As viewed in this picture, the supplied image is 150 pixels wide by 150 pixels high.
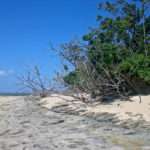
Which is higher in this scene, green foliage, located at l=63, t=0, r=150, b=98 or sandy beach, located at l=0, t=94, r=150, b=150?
green foliage, located at l=63, t=0, r=150, b=98

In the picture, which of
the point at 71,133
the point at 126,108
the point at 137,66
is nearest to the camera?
the point at 71,133

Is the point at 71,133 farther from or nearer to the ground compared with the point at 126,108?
nearer to the ground

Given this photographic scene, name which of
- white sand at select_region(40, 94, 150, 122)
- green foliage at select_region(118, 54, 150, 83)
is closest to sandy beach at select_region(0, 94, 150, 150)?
white sand at select_region(40, 94, 150, 122)

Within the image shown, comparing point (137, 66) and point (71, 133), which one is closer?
point (71, 133)

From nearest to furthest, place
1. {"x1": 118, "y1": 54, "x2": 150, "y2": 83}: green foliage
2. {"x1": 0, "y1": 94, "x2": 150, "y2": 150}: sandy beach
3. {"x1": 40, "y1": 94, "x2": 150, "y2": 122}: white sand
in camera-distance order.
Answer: {"x1": 0, "y1": 94, "x2": 150, "y2": 150}: sandy beach, {"x1": 40, "y1": 94, "x2": 150, "y2": 122}: white sand, {"x1": 118, "y1": 54, "x2": 150, "y2": 83}: green foliage

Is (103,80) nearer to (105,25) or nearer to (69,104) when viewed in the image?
(69,104)

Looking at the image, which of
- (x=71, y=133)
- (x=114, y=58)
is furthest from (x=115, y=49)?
(x=71, y=133)

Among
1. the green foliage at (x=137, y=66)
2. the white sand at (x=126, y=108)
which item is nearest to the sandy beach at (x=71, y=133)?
the white sand at (x=126, y=108)

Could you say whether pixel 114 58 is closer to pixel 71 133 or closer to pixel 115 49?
pixel 115 49

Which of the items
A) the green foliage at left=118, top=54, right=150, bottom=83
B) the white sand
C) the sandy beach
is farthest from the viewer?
the green foliage at left=118, top=54, right=150, bottom=83

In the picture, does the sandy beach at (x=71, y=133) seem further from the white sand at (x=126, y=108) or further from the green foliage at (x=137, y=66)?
the green foliage at (x=137, y=66)

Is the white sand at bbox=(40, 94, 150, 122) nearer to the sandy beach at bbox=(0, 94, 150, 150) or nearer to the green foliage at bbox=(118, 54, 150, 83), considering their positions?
the sandy beach at bbox=(0, 94, 150, 150)

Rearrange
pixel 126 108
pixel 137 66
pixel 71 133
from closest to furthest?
1. pixel 71 133
2. pixel 126 108
3. pixel 137 66

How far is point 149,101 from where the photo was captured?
1276 centimetres
